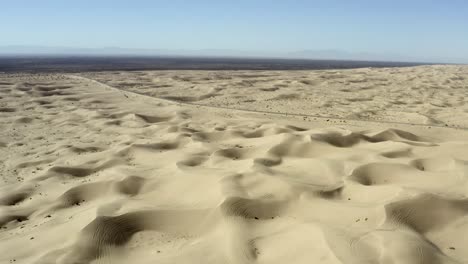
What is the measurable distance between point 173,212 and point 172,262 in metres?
0.93

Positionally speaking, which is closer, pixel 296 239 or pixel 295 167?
pixel 296 239

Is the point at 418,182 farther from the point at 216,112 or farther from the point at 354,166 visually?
the point at 216,112

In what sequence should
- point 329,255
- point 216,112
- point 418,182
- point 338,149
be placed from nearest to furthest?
point 329,255 < point 418,182 < point 338,149 < point 216,112

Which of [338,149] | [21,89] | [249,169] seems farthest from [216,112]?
[21,89]

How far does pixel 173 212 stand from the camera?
410 cm

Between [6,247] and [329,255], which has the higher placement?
[329,255]

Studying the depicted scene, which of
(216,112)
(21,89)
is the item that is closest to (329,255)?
(216,112)

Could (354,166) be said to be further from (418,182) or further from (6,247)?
(6,247)

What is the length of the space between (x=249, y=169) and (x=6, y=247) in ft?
9.07

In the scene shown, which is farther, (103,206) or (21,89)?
(21,89)

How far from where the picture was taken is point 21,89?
55.6 feet

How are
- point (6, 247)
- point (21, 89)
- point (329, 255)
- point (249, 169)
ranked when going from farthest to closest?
point (21, 89)
point (249, 169)
point (6, 247)
point (329, 255)

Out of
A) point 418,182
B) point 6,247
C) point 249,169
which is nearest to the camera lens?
point 6,247

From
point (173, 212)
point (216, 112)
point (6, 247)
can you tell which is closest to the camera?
point (6, 247)
